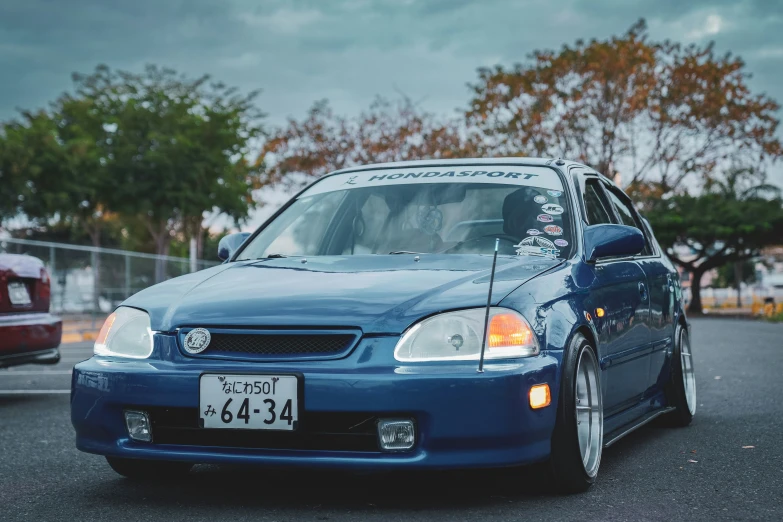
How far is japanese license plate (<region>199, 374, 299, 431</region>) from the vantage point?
12.6 ft

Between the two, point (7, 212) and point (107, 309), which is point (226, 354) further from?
point (7, 212)

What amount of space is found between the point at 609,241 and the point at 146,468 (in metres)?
2.23

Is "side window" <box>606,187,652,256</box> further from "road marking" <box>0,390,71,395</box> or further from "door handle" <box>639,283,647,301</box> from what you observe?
"road marking" <box>0,390,71,395</box>

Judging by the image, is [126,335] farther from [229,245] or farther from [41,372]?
[41,372]

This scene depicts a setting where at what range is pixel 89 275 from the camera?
20953mm

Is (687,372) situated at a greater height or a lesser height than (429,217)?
lesser

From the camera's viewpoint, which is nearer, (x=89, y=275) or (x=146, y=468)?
(x=146, y=468)

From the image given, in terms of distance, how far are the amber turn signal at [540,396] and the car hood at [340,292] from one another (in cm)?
35

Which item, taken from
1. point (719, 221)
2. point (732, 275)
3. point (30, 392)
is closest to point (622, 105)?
point (719, 221)

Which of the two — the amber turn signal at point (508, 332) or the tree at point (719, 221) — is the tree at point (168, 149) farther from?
the amber turn signal at point (508, 332)

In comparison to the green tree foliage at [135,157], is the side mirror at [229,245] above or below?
below

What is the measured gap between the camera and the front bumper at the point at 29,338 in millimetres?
8211

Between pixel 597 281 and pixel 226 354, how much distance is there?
1.75 m

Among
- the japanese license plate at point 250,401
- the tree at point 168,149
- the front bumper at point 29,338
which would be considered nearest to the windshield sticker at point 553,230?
the japanese license plate at point 250,401
